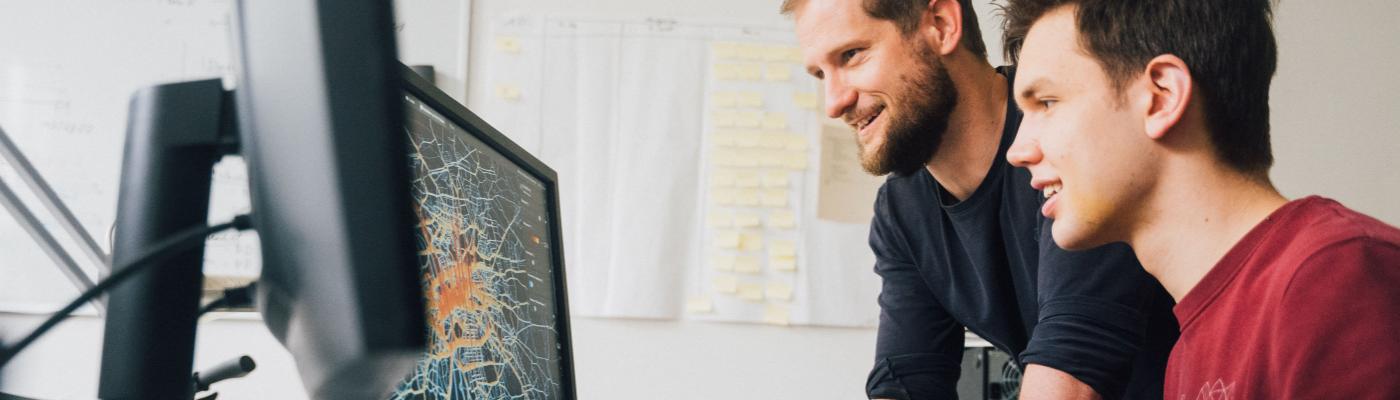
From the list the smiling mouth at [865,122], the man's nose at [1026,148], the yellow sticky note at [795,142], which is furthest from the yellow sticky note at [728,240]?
the man's nose at [1026,148]

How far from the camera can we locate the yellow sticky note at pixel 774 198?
236cm

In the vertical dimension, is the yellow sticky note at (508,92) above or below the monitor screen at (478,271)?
above

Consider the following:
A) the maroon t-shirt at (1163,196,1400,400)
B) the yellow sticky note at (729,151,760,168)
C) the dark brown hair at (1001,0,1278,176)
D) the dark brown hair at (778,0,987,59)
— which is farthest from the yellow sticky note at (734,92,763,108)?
the maroon t-shirt at (1163,196,1400,400)

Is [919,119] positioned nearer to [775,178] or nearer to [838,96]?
[838,96]

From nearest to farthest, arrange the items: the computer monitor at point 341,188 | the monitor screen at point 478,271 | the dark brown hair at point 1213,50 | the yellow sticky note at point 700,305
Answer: the computer monitor at point 341,188
the monitor screen at point 478,271
the dark brown hair at point 1213,50
the yellow sticky note at point 700,305

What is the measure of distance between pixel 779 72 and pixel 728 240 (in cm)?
40

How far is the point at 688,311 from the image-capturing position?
234cm

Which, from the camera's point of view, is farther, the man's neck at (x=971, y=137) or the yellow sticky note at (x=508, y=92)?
the yellow sticky note at (x=508, y=92)

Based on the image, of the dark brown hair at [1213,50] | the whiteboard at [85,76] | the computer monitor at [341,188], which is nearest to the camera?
the computer monitor at [341,188]

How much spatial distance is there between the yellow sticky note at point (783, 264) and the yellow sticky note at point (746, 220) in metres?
0.09

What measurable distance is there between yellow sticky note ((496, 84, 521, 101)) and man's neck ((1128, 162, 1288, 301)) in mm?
1693

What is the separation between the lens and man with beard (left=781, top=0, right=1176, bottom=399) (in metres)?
1.22

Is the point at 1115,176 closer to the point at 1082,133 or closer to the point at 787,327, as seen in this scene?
the point at 1082,133

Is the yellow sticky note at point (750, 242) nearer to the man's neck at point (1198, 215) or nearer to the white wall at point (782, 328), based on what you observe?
the white wall at point (782, 328)
